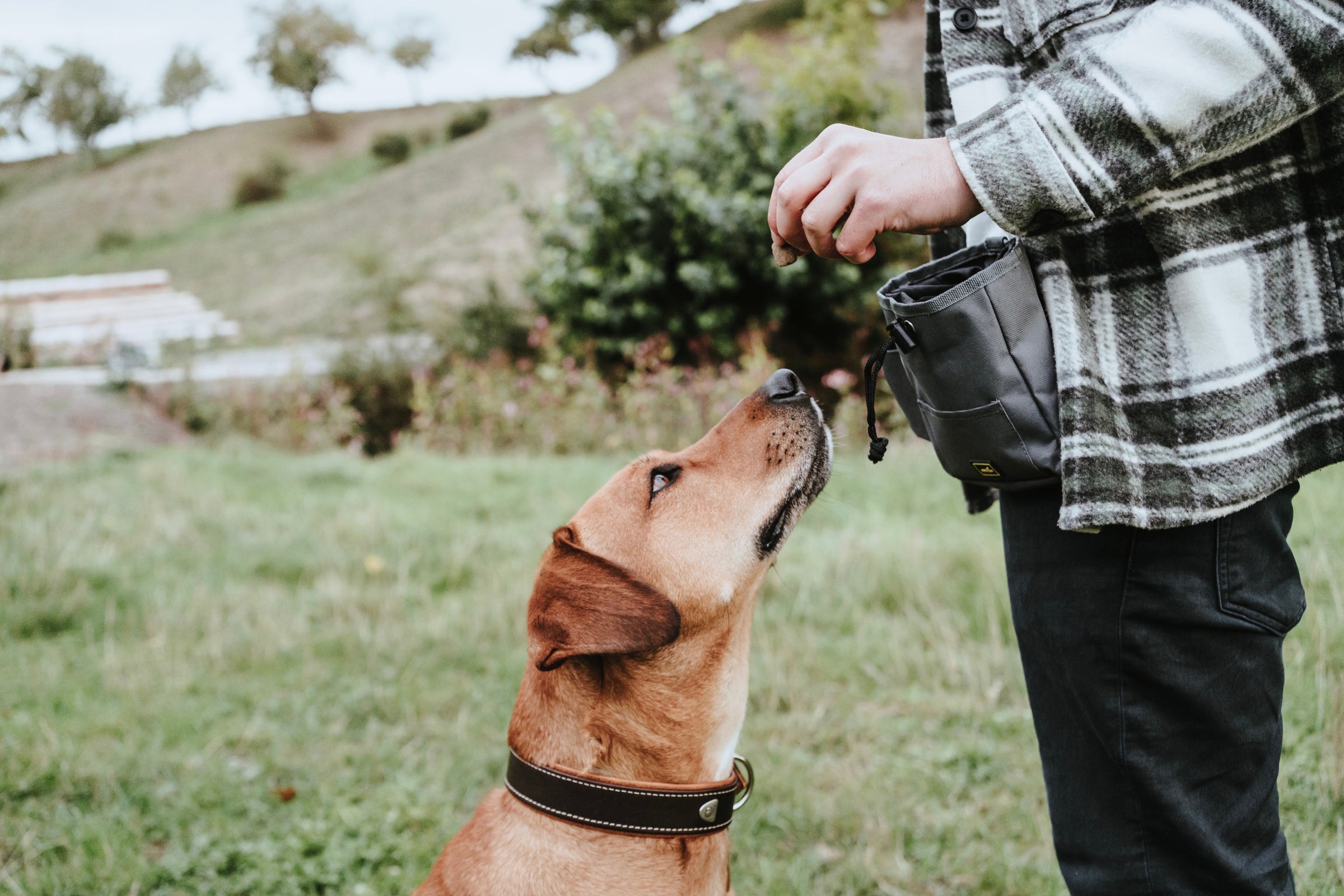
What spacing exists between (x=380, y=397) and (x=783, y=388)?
9.34 m

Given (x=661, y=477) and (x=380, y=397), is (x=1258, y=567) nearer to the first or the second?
(x=661, y=477)

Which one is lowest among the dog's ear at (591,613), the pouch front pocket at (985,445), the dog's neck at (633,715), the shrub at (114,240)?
the dog's neck at (633,715)

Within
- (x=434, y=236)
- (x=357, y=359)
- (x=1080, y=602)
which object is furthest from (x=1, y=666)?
(x=434, y=236)

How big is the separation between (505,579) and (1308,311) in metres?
4.22

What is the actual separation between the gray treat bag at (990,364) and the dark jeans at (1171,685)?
0.15 metres

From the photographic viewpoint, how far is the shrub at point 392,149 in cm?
3719

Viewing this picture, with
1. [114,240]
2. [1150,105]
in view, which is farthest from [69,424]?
[114,240]

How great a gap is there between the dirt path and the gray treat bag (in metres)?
8.72

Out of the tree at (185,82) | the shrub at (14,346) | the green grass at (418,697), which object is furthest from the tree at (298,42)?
the green grass at (418,697)

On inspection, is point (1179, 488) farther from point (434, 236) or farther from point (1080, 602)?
point (434, 236)

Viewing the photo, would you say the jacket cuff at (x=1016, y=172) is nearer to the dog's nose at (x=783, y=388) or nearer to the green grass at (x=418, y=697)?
the dog's nose at (x=783, y=388)

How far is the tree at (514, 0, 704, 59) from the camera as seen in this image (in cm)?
3662

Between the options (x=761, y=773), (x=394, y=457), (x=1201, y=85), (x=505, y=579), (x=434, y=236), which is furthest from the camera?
(x=434, y=236)

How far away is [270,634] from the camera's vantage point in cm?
450
